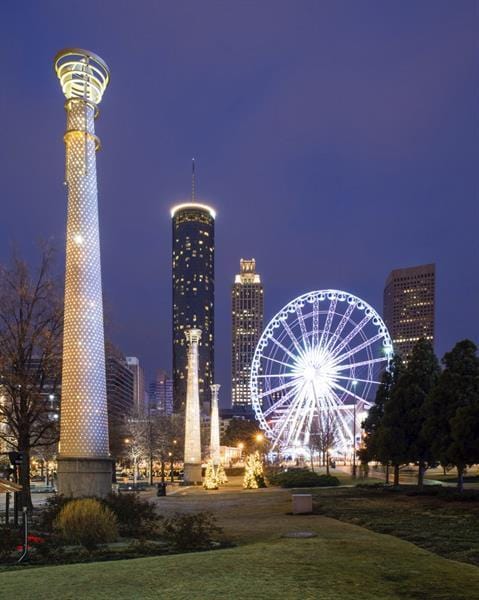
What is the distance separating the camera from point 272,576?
376 inches

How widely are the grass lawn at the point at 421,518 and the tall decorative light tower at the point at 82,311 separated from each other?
833cm

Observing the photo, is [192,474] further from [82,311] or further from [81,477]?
[82,311]

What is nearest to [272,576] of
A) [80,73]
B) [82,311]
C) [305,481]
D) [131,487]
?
[82,311]

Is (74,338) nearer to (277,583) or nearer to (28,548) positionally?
(28,548)

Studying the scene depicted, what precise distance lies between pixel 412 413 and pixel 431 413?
4340mm

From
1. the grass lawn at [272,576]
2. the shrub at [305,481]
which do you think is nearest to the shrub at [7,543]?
the grass lawn at [272,576]

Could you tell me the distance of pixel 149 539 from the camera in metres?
15.5

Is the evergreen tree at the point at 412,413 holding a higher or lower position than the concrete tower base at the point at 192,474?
higher

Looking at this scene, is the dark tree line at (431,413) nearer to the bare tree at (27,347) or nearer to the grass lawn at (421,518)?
the grass lawn at (421,518)

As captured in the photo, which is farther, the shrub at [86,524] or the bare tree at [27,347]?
the bare tree at [27,347]

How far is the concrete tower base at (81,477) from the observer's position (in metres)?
18.6

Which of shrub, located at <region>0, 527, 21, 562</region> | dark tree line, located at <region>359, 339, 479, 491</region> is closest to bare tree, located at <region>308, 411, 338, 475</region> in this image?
dark tree line, located at <region>359, 339, 479, 491</region>

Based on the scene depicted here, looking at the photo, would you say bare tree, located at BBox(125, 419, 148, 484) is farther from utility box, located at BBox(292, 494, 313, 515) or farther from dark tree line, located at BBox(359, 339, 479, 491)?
utility box, located at BBox(292, 494, 313, 515)

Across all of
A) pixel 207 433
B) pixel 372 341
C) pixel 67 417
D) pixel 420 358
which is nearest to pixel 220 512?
pixel 67 417
